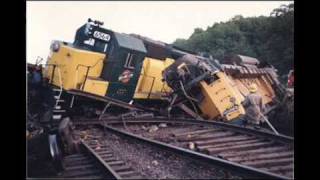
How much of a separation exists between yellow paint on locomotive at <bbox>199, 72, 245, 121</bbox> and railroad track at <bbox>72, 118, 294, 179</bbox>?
5.43 ft

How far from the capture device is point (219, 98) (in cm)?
1135

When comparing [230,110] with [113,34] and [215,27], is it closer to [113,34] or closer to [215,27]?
[113,34]

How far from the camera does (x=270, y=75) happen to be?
50.8ft

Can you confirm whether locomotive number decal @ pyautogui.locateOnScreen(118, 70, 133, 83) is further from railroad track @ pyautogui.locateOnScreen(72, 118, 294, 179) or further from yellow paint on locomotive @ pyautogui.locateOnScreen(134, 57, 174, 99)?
railroad track @ pyautogui.locateOnScreen(72, 118, 294, 179)

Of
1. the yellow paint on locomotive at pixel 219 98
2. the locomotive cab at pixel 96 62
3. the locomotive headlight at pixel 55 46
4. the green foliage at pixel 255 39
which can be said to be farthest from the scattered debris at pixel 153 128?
the green foliage at pixel 255 39

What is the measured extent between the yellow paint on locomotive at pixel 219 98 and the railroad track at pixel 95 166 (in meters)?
5.04

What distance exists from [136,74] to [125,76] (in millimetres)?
510

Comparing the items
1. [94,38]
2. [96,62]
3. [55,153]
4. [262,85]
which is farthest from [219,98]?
[55,153]

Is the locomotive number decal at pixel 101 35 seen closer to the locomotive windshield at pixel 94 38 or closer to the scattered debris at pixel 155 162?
the locomotive windshield at pixel 94 38

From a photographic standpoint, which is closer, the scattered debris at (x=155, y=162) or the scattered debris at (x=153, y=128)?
the scattered debris at (x=155, y=162)

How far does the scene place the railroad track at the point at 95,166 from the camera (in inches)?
224
